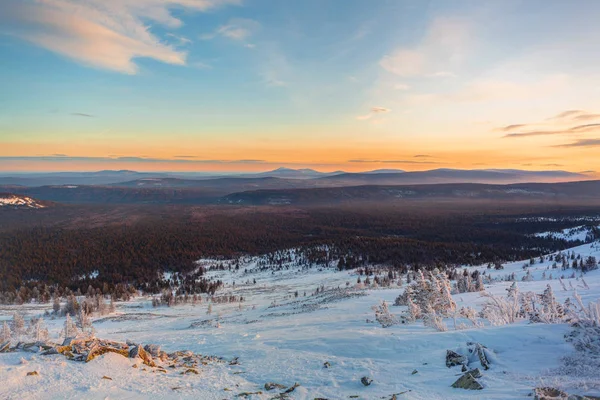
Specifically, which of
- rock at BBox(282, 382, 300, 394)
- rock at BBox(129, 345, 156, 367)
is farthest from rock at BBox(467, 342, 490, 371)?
rock at BBox(129, 345, 156, 367)

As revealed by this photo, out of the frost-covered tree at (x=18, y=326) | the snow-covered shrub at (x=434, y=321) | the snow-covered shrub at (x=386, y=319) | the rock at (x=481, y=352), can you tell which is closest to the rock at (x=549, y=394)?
the rock at (x=481, y=352)

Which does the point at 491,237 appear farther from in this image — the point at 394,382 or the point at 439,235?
the point at 394,382

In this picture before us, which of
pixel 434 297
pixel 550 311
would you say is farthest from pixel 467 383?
pixel 434 297

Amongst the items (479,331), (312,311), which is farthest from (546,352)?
(312,311)

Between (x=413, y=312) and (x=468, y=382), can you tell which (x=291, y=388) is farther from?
(x=413, y=312)

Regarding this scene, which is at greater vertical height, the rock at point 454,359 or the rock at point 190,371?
the rock at point 454,359

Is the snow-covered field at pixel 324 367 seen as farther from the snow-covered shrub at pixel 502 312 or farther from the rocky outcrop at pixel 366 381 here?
the snow-covered shrub at pixel 502 312

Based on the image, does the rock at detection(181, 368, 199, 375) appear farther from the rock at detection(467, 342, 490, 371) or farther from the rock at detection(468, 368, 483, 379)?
the rock at detection(467, 342, 490, 371)
